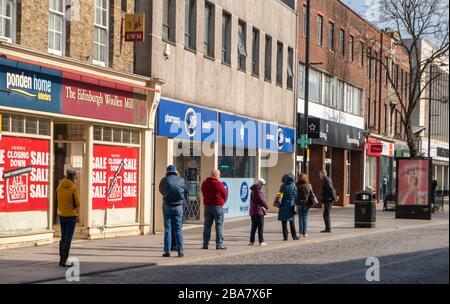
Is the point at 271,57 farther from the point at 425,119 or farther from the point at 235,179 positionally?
the point at 425,119

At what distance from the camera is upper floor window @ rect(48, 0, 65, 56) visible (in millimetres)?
19828

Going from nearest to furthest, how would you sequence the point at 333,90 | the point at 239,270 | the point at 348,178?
the point at 239,270
the point at 333,90
the point at 348,178

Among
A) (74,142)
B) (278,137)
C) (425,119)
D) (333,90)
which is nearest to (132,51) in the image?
(74,142)

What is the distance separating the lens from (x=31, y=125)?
1889 cm

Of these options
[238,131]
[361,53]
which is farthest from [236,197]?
[361,53]

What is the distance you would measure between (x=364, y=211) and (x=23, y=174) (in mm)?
13820

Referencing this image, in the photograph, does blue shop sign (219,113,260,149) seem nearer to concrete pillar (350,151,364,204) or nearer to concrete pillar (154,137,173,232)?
concrete pillar (154,137,173,232)

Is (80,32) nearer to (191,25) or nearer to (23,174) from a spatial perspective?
(23,174)

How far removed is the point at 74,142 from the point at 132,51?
12.2 ft

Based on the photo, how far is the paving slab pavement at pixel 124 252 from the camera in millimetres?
13975

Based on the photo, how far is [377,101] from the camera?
56.4 metres

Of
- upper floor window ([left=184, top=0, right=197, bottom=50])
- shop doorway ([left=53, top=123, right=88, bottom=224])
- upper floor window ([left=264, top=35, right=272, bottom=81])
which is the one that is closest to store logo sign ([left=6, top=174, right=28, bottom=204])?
shop doorway ([left=53, top=123, right=88, bottom=224])

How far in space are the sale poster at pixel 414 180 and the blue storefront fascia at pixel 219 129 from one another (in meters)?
5.56

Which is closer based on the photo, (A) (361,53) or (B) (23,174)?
(B) (23,174)
